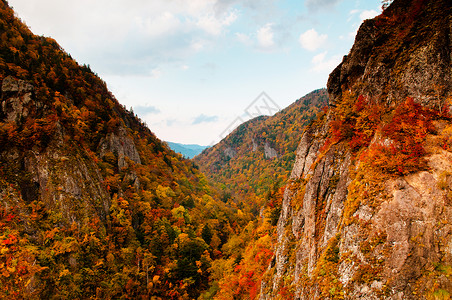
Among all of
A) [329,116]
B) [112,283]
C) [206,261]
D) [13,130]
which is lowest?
[206,261]

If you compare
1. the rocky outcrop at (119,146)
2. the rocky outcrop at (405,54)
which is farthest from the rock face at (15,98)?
the rocky outcrop at (405,54)

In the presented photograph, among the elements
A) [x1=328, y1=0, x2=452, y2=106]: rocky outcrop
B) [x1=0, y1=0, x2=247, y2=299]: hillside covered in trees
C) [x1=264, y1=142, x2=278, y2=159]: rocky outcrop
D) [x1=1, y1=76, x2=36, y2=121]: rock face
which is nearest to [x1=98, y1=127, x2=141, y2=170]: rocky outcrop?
[x1=0, y1=0, x2=247, y2=299]: hillside covered in trees

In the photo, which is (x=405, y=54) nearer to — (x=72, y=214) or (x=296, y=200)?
(x=296, y=200)

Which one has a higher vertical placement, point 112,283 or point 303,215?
point 112,283

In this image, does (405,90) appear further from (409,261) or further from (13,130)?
(13,130)

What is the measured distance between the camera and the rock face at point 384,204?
20.9 ft

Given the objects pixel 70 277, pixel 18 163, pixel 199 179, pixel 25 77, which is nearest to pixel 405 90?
pixel 70 277

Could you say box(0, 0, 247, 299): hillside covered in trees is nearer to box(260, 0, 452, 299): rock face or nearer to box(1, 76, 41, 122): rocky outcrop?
box(1, 76, 41, 122): rocky outcrop

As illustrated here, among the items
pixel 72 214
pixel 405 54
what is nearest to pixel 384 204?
pixel 405 54

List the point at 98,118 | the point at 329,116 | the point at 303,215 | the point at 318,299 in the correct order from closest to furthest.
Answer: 1. the point at 318,299
2. the point at 303,215
3. the point at 329,116
4. the point at 98,118

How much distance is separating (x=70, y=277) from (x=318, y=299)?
2374 cm

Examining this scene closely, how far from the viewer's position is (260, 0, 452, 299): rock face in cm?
636

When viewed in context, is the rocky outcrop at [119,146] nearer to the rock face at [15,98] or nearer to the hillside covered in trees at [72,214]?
the hillside covered in trees at [72,214]

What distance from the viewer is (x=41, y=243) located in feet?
65.7
